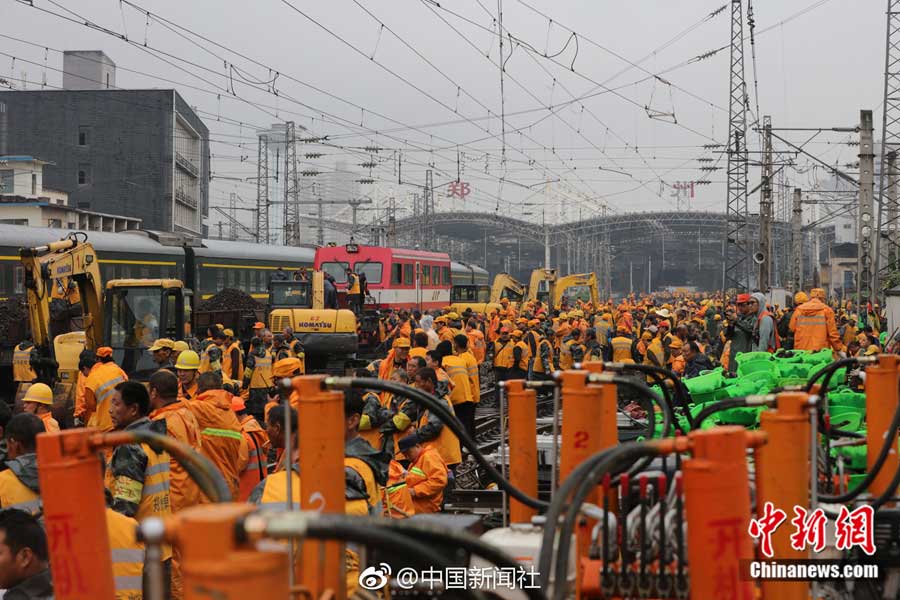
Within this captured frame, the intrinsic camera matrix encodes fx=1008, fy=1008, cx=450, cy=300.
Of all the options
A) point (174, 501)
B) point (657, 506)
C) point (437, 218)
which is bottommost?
point (174, 501)

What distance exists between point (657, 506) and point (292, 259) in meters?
32.4

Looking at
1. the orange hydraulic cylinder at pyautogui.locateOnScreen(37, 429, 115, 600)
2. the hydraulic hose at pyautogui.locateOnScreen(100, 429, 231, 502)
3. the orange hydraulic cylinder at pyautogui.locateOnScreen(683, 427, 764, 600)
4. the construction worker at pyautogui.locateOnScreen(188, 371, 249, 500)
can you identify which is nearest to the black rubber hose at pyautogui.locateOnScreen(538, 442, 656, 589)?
the orange hydraulic cylinder at pyautogui.locateOnScreen(683, 427, 764, 600)

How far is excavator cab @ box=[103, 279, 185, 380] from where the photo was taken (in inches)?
642

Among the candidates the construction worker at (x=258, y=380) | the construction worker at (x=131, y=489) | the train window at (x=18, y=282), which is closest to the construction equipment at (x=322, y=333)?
the train window at (x=18, y=282)

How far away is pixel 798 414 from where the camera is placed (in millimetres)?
3309

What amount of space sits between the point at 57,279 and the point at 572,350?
8493 millimetres

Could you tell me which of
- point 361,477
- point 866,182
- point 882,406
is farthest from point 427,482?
point 866,182

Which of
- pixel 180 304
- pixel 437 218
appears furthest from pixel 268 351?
pixel 437 218

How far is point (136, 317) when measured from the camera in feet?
54.2

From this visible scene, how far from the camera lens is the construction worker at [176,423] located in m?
5.98

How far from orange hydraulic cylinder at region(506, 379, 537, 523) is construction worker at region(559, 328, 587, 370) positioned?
1237 centimetres

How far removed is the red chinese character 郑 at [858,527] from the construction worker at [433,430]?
13.4 ft

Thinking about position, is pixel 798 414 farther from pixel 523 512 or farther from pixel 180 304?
pixel 180 304

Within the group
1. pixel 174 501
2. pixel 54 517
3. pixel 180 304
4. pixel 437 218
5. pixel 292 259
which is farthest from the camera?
pixel 437 218
